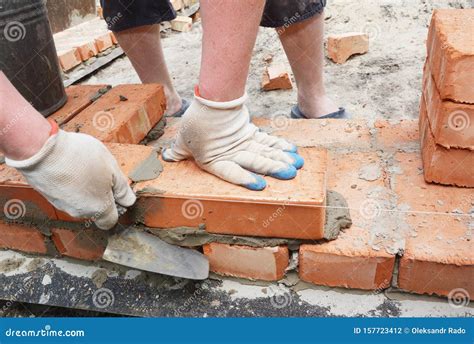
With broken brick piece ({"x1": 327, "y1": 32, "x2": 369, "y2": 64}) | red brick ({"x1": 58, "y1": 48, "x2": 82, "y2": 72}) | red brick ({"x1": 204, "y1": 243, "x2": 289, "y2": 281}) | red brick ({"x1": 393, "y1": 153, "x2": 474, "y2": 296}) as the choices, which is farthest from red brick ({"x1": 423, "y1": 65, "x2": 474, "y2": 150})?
red brick ({"x1": 58, "y1": 48, "x2": 82, "y2": 72})

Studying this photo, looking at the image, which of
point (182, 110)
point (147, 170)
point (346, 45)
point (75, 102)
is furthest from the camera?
point (346, 45)

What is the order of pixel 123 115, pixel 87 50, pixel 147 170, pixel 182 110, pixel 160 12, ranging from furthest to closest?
pixel 87 50 → pixel 182 110 → pixel 160 12 → pixel 123 115 → pixel 147 170

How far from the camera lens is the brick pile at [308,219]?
1344mm

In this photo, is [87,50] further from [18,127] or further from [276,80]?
[18,127]

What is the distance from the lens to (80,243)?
165 centimetres

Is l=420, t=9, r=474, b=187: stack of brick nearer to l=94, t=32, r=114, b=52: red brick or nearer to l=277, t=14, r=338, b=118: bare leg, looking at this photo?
l=277, t=14, r=338, b=118: bare leg

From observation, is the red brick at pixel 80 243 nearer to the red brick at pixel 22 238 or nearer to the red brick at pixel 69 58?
the red brick at pixel 22 238

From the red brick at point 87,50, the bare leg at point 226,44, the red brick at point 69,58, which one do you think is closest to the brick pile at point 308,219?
the bare leg at point 226,44

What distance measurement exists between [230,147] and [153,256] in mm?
480

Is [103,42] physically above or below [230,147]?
below

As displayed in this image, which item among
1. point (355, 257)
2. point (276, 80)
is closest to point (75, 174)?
point (355, 257)

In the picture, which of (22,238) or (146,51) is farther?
(146,51)

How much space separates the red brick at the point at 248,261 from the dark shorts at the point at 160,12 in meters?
1.21

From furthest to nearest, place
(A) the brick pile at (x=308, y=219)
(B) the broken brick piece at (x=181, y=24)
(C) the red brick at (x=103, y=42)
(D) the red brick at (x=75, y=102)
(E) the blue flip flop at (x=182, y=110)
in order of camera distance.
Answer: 1. (B) the broken brick piece at (x=181, y=24)
2. (C) the red brick at (x=103, y=42)
3. (E) the blue flip flop at (x=182, y=110)
4. (D) the red brick at (x=75, y=102)
5. (A) the brick pile at (x=308, y=219)
